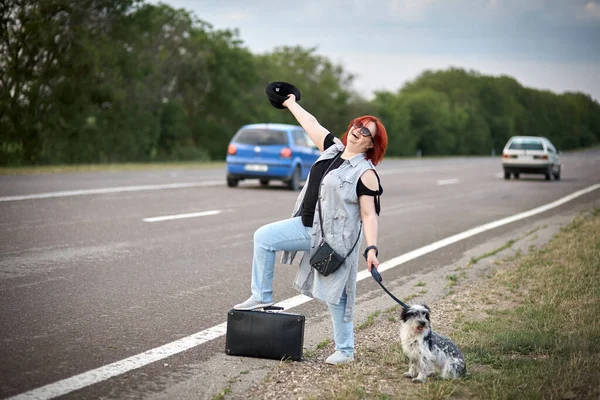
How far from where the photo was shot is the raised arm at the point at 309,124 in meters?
5.50

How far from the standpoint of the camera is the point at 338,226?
16.4ft

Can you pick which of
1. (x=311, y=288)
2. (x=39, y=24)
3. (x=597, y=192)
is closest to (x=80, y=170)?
(x=39, y=24)

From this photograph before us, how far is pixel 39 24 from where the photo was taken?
29906 millimetres

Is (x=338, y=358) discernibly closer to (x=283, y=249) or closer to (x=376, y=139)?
(x=283, y=249)

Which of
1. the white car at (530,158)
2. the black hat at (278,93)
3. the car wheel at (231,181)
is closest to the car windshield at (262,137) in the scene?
the car wheel at (231,181)

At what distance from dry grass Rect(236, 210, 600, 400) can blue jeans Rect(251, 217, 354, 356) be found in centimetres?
21

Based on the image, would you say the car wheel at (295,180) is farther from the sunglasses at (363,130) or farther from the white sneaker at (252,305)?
the sunglasses at (363,130)

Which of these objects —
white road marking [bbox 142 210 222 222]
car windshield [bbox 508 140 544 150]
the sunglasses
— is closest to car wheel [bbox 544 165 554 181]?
car windshield [bbox 508 140 544 150]

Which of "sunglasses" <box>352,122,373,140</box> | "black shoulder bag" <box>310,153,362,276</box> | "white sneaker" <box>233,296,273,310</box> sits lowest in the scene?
"white sneaker" <box>233,296,273,310</box>

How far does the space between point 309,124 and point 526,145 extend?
26.8 m

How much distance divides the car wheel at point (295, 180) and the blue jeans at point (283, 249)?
48.8 ft

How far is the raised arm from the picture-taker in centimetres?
550

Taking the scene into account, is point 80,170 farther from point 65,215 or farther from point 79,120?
point 65,215

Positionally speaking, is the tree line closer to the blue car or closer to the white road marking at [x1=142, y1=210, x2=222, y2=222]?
the blue car
